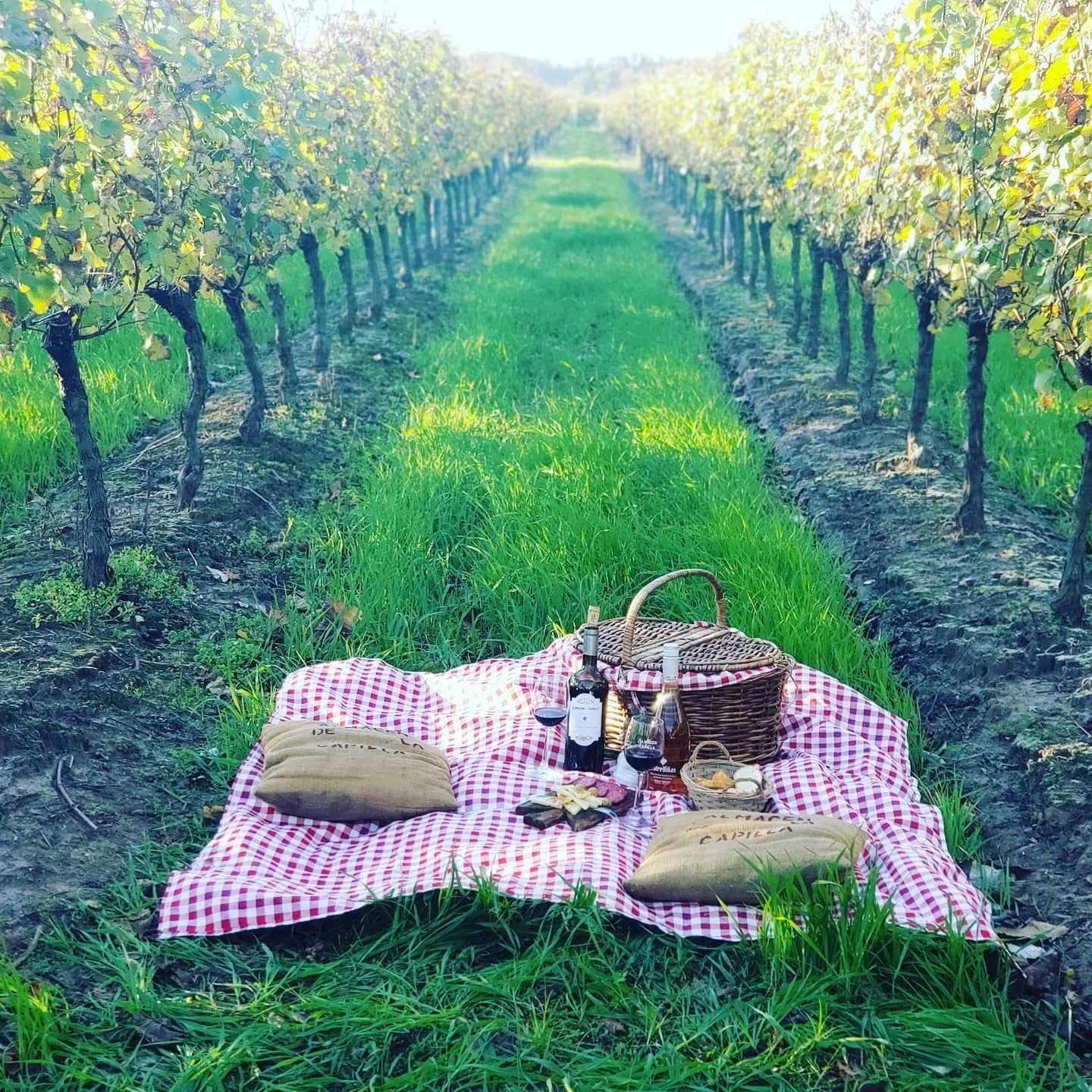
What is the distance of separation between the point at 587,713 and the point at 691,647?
18.4 inches

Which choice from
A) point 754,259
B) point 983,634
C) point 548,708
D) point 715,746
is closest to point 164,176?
point 548,708

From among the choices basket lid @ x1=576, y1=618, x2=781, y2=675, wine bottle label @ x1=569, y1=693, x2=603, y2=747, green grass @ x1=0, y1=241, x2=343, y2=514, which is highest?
green grass @ x1=0, y1=241, x2=343, y2=514

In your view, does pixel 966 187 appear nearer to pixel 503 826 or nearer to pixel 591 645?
pixel 591 645

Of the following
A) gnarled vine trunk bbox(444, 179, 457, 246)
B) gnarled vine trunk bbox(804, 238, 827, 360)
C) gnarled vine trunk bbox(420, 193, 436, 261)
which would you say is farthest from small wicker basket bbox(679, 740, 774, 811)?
gnarled vine trunk bbox(444, 179, 457, 246)

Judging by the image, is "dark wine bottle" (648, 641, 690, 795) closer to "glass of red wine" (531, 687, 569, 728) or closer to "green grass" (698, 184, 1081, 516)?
"glass of red wine" (531, 687, 569, 728)

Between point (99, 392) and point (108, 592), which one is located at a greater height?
point (99, 392)

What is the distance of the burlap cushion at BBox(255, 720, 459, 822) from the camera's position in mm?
3328

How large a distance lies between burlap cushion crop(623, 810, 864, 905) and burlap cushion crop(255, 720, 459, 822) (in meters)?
0.77

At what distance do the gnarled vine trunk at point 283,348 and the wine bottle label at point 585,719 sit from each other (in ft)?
17.4

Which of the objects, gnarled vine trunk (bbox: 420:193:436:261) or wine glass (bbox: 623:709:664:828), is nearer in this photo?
wine glass (bbox: 623:709:664:828)

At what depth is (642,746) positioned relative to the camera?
3.47 m

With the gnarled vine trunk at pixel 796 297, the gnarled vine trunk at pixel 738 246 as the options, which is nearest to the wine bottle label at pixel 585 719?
the gnarled vine trunk at pixel 796 297

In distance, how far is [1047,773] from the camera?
3.57 m

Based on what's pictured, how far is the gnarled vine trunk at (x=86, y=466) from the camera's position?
472cm
